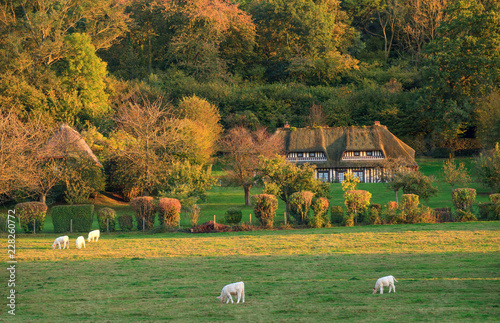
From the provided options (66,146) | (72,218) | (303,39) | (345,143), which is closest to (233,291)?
(72,218)

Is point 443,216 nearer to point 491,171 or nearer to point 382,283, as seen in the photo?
point 491,171

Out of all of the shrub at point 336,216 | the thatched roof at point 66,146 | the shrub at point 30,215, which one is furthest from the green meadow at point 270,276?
the thatched roof at point 66,146

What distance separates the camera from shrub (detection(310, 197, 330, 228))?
99.1 ft

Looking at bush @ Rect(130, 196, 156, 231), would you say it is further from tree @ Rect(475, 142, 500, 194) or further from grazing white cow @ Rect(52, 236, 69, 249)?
tree @ Rect(475, 142, 500, 194)

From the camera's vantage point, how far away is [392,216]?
30.8 m

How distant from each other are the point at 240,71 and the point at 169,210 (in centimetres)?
5373

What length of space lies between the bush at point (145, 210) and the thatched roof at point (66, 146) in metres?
13.1

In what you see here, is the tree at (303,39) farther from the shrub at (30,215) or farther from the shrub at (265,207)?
the shrub at (30,215)

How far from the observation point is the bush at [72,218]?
3070 centimetres

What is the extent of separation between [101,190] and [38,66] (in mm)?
22062

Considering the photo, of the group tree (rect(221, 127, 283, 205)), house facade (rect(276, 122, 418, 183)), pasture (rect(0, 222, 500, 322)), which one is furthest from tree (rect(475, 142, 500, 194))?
house facade (rect(276, 122, 418, 183))

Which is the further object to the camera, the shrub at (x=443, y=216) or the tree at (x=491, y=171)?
the tree at (x=491, y=171)

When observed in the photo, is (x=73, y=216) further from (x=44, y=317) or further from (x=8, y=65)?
(x=8, y=65)

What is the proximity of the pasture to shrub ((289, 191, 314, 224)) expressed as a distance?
184 inches
